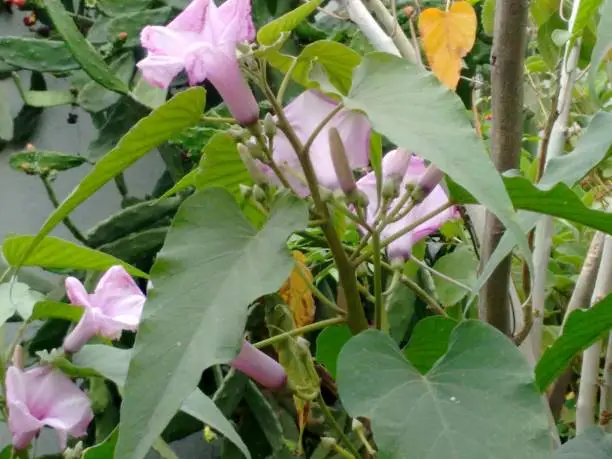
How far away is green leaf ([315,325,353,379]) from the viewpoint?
0.42 metres

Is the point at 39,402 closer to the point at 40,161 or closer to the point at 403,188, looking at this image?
the point at 403,188

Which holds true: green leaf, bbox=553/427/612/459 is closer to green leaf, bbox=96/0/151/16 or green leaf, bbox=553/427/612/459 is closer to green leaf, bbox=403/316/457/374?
green leaf, bbox=403/316/457/374

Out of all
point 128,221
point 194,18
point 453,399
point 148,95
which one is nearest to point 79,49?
point 148,95

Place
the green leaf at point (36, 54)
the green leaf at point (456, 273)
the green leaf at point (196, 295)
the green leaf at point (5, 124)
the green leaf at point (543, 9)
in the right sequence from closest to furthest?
the green leaf at point (196, 295)
the green leaf at point (543, 9)
the green leaf at point (456, 273)
the green leaf at point (36, 54)
the green leaf at point (5, 124)

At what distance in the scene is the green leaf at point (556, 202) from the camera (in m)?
0.30

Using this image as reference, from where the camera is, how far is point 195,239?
30 centimetres

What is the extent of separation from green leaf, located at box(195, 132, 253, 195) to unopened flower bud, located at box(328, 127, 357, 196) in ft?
0.15

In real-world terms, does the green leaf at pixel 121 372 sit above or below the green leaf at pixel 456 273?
above

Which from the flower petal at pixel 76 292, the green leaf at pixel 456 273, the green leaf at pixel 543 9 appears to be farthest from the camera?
the green leaf at pixel 456 273

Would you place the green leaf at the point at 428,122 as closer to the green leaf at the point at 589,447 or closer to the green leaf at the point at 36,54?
the green leaf at the point at 589,447

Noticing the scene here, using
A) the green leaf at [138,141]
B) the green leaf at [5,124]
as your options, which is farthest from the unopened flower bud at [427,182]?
the green leaf at [5,124]

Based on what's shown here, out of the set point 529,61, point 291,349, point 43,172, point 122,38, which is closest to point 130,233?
point 43,172

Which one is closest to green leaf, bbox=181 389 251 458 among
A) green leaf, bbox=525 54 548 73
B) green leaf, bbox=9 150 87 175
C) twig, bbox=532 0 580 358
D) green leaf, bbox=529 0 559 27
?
twig, bbox=532 0 580 358

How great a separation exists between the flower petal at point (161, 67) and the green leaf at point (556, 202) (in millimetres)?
138
